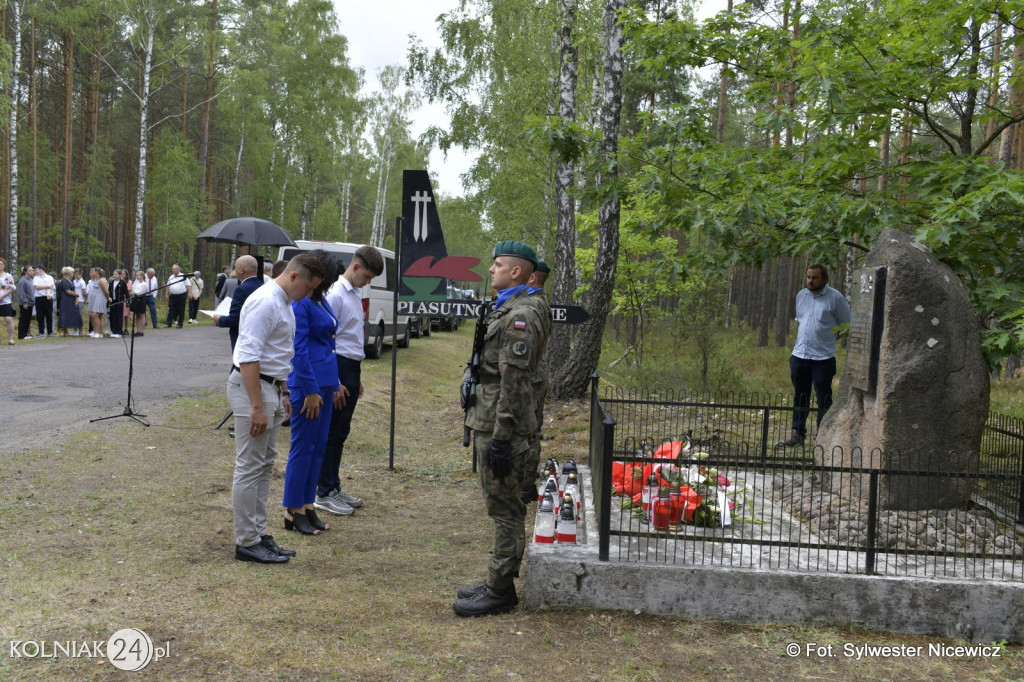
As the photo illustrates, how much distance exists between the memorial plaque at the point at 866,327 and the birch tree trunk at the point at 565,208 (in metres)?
5.40

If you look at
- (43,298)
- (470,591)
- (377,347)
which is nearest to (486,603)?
(470,591)

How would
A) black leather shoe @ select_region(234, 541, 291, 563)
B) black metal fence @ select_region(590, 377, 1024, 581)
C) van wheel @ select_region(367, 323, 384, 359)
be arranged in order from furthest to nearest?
van wheel @ select_region(367, 323, 384, 359)
black leather shoe @ select_region(234, 541, 291, 563)
black metal fence @ select_region(590, 377, 1024, 581)

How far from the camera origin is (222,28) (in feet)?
96.9

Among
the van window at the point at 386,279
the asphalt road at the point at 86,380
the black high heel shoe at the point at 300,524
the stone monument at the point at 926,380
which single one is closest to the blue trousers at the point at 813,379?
the stone monument at the point at 926,380

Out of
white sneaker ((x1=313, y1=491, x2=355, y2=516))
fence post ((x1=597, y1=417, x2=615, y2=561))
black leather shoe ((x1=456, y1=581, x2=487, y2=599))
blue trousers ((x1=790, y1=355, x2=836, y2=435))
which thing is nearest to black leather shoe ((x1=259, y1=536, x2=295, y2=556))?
white sneaker ((x1=313, y1=491, x2=355, y2=516))

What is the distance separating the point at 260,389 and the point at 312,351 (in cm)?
94

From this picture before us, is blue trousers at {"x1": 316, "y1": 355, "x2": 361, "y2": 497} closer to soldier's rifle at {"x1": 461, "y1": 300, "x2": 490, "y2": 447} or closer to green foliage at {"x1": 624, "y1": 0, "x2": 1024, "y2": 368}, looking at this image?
soldier's rifle at {"x1": 461, "y1": 300, "x2": 490, "y2": 447}

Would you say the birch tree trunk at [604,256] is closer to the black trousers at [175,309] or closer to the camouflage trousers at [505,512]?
the camouflage trousers at [505,512]

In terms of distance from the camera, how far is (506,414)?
4.04 meters

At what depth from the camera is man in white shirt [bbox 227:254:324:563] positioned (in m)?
4.55

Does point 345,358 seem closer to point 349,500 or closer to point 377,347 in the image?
point 349,500

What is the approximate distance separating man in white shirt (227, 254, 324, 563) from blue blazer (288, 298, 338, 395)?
18.9 inches

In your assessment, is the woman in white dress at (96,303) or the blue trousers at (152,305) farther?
the blue trousers at (152,305)

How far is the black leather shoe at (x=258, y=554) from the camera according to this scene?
4.79 metres
